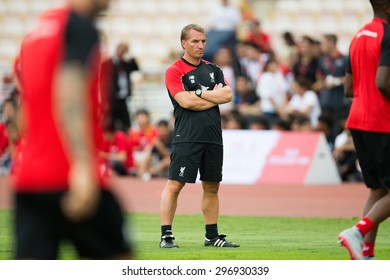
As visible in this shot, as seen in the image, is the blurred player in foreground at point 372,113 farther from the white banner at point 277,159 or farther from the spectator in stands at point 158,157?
the spectator in stands at point 158,157

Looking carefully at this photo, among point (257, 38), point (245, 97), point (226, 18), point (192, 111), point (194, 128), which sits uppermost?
point (226, 18)

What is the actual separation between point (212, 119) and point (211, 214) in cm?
106

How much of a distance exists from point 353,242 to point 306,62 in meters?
15.6

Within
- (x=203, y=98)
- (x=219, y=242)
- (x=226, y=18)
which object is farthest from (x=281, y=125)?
(x=203, y=98)

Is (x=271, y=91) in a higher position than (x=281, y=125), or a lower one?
higher

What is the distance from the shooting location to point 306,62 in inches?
955

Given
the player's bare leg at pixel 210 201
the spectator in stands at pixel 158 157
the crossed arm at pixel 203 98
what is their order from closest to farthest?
1. the crossed arm at pixel 203 98
2. the player's bare leg at pixel 210 201
3. the spectator in stands at pixel 158 157

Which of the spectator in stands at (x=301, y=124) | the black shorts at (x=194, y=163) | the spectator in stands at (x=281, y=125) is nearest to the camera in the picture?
the black shorts at (x=194, y=163)

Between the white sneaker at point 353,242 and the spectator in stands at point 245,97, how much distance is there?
14.8 meters

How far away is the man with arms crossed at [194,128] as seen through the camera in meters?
11.0

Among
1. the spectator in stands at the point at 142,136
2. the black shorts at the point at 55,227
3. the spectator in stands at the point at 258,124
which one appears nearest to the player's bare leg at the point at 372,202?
the black shorts at the point at 55,227

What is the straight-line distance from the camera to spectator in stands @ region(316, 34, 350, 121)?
874 inches

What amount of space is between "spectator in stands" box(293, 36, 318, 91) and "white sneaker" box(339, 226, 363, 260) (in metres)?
15.1

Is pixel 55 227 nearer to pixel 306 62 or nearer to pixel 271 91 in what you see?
pixel 271 91
